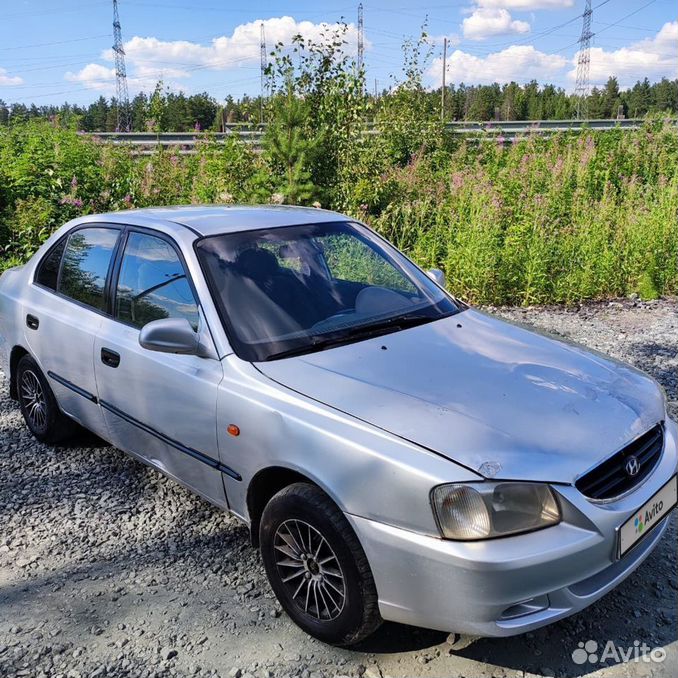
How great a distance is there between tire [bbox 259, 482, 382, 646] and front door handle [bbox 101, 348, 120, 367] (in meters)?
1.38

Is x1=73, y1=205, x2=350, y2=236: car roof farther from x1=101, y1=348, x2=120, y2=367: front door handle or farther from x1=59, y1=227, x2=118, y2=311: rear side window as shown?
x1=101, y1=348, x2=120, y2=367: front door handle

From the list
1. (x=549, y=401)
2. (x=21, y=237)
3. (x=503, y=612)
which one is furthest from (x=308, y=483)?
(x=21, y=237)

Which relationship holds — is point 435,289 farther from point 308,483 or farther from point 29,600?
point 29,600

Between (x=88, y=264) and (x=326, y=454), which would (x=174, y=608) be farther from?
(x=88, y=264)

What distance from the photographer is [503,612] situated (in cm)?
222

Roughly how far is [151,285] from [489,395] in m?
1.93

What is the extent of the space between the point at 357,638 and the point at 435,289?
6.75ft

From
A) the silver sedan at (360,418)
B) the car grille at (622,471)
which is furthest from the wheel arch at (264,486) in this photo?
the car grille at (622,471)

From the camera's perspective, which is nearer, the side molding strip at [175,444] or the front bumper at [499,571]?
the front bumper at [499,571]

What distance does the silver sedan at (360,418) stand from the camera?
2.23 metres

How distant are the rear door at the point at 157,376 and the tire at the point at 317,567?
0.49 metres

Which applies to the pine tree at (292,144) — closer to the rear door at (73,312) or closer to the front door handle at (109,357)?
the rear door at (73,312)

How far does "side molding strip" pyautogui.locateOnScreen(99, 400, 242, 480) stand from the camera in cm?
298

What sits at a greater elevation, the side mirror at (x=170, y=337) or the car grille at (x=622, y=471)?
the side mirror at (x=170, y=337)
